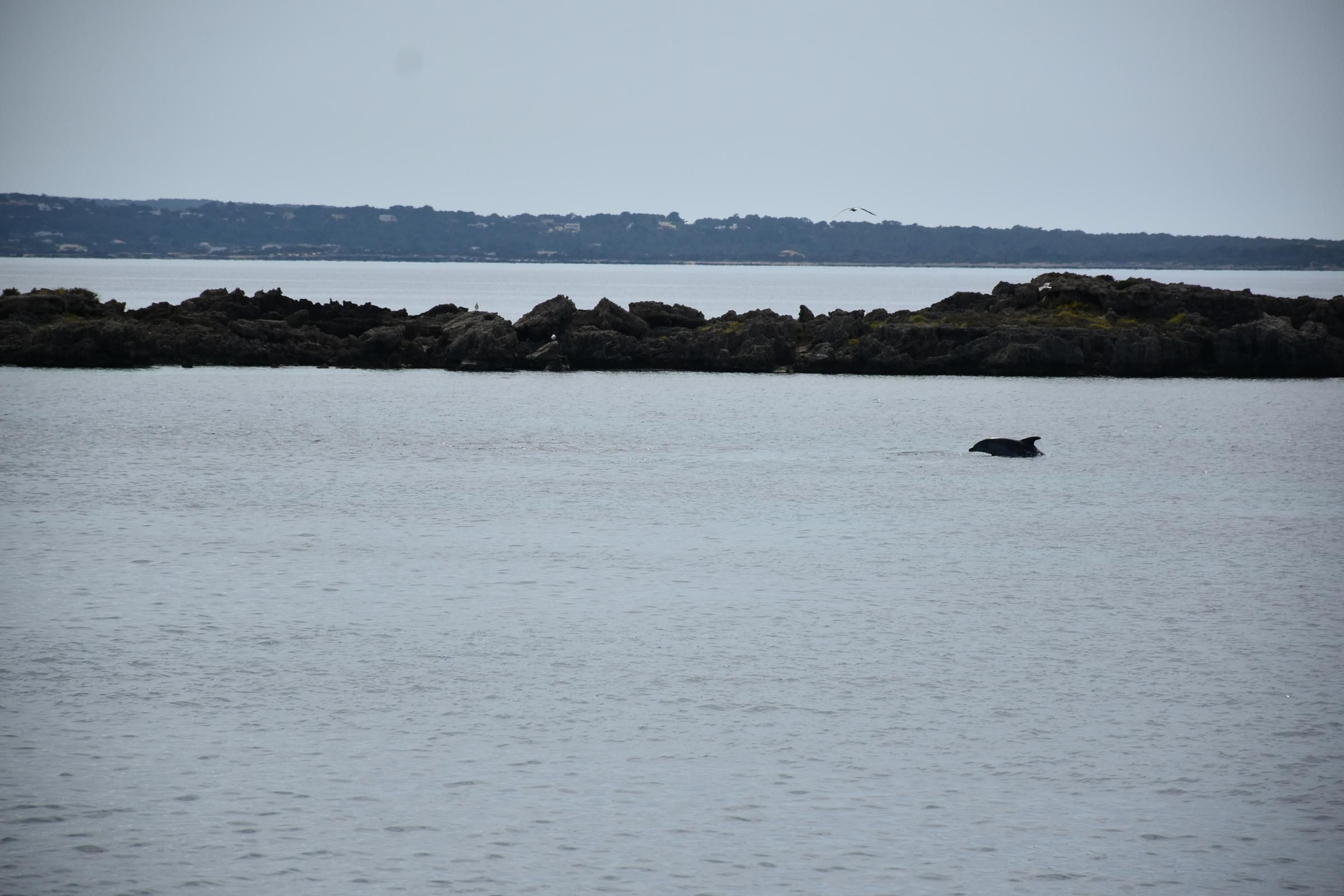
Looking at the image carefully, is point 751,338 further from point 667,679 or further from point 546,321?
point 667,679

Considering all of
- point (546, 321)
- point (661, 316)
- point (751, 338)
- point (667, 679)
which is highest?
point (661, 316)

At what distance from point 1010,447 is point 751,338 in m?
24.9

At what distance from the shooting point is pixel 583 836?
389 inches

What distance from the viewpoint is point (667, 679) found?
1407 centimetres

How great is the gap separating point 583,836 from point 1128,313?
54.7 metres

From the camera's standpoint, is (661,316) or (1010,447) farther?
(661,316)

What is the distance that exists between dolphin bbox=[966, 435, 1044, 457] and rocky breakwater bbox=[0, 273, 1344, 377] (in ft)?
71.9

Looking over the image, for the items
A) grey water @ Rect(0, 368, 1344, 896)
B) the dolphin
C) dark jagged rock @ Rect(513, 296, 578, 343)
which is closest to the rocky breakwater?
dark jagged rock @ Rect(513, 296, 578, 343)

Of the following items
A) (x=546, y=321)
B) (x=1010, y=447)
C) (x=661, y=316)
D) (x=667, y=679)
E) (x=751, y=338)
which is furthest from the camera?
(x=661, y=316)

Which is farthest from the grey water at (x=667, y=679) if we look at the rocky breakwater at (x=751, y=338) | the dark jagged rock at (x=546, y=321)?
the dark jagged rock at (x=546, y=321)

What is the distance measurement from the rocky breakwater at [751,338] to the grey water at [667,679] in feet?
83.6

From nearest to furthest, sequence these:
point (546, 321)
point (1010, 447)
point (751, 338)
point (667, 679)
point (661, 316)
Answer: point (667, 679)
point (1010, 447)
point (546, 321)
point (751, 338)
point (661, 316)

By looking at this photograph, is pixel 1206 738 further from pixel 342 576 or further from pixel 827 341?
pixel 827 341

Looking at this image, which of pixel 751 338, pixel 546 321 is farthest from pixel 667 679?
pixel 751 338
